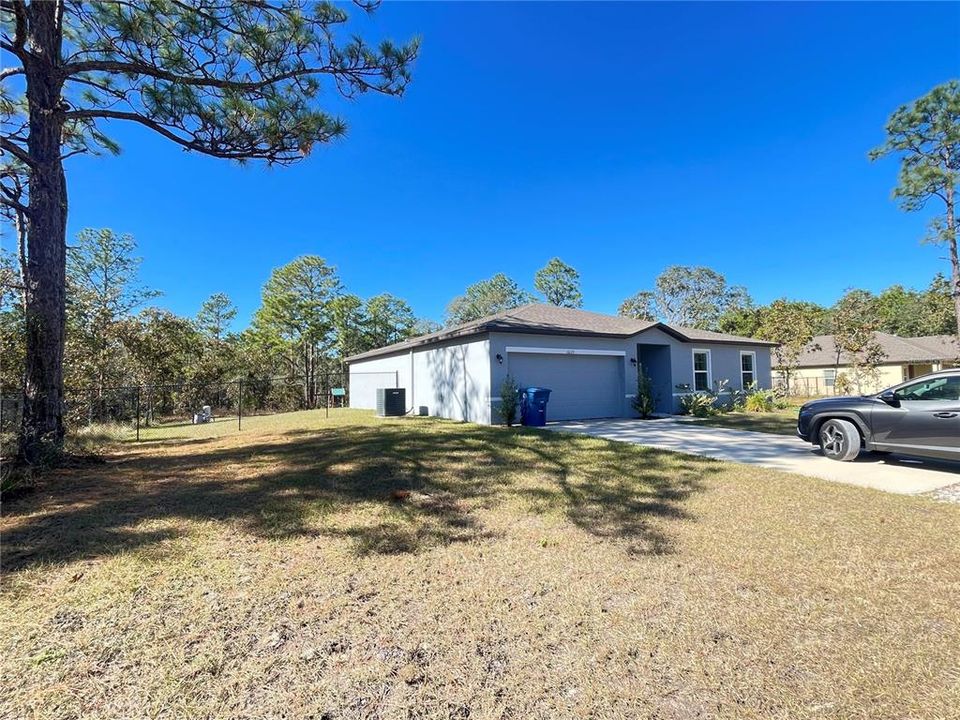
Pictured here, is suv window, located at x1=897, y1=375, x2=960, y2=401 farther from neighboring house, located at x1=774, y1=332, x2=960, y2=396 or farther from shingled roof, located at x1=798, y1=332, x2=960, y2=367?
shingled roof, located at x1=798, y1=332, x2=960, y2=367

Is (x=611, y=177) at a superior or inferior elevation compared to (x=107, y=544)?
superior

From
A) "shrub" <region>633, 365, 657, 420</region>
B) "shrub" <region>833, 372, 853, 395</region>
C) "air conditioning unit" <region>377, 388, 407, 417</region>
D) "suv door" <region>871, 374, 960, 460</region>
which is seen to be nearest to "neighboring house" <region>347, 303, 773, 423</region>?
"shrub" <region>633, 365, 657, 420</region>

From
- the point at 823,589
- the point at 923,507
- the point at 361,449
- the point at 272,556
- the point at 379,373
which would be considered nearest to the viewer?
the point at 823,589

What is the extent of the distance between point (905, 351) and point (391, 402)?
103 feet

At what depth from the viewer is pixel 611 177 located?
1734cm

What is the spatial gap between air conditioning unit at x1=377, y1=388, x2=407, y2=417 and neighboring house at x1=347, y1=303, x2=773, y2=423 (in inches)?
30.8

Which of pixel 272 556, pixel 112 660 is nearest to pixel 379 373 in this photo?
pixel 272 556

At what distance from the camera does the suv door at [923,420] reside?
5.71 meters

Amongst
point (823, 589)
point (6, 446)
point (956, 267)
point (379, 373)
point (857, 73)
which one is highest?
point (857, 73)

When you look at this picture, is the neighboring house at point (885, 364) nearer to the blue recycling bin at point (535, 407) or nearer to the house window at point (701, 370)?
the house window at point (701, 370)

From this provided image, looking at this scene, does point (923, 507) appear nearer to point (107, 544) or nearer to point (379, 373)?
point (107, 544)

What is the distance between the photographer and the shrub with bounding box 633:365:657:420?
1378cm

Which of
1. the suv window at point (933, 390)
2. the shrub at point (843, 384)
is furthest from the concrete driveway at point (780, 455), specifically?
the shrub at point (843, 384)

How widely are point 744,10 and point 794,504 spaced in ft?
37.5
